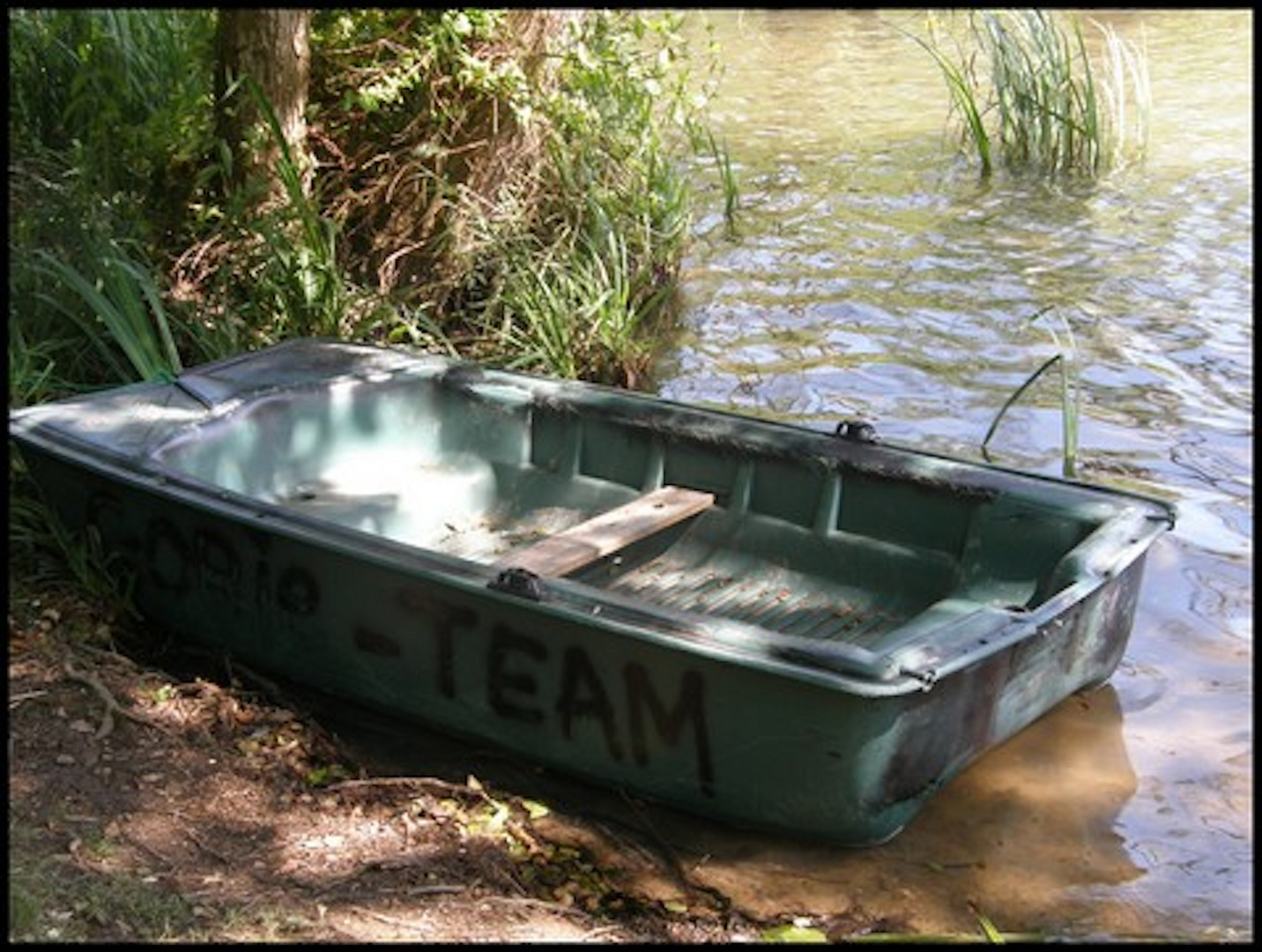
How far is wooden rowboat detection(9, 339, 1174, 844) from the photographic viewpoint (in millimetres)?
3723

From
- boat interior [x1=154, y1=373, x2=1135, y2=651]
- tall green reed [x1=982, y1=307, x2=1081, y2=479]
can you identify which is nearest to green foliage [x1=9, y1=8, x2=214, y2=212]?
boat interior [x1=154, y1=373, x2=1135, y2=651]

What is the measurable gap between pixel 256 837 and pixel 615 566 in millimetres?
1388

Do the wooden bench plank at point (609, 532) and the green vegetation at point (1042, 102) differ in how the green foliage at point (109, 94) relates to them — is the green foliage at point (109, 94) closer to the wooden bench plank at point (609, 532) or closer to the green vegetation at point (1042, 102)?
the wooden bench plank at point (609, 532)

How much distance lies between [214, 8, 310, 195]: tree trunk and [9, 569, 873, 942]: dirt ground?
7.08 ft

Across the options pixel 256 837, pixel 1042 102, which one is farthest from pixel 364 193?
pixel 1042 102

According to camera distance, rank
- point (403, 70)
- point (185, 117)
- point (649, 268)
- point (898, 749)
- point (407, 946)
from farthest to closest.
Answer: point (649, 268), point (403, 70), point (185, 117), point (898, 749), point (407, 946)

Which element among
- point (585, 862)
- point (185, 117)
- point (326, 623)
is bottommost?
point (585, 862)

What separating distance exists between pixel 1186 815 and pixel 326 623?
7.13 feet

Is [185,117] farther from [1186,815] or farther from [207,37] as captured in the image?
[1186,815]

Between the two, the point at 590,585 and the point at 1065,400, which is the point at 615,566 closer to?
the point at 590,585

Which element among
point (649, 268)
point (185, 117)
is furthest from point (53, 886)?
point (649, 268)

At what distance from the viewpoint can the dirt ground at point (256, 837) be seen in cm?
322

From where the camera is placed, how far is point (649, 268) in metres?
7.47

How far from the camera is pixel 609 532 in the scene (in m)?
4.61
